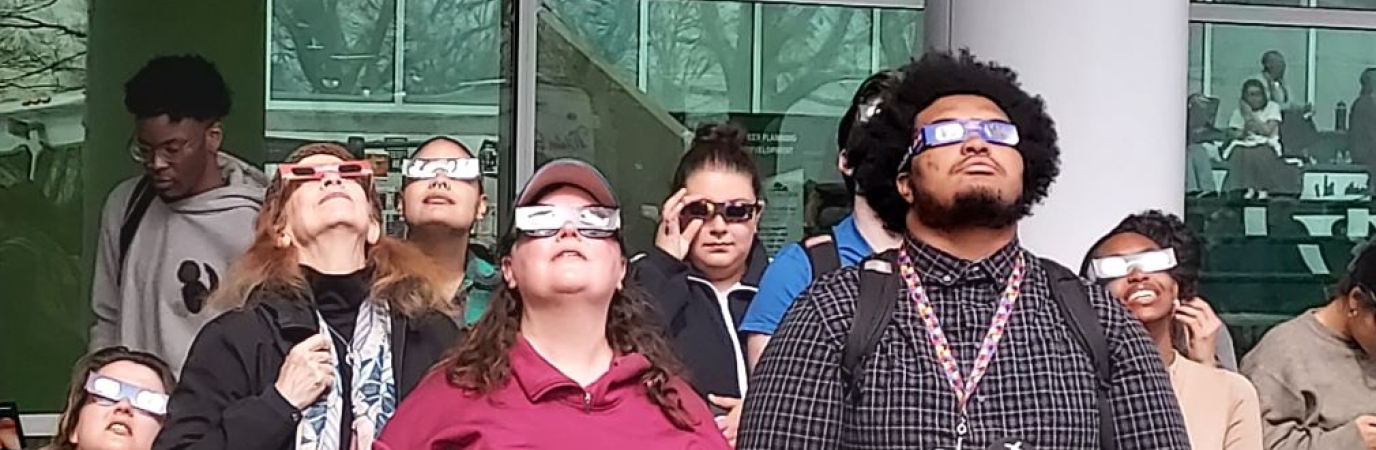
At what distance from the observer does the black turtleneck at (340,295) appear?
4.16 metres

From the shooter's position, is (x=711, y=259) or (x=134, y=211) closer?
(x=711, y=259)

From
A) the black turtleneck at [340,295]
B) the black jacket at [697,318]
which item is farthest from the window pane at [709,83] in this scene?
the black turtleneck at [340,295]

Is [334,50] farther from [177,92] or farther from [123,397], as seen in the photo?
[123,397]

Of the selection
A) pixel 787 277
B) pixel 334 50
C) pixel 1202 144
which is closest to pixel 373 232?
pixel 787 277

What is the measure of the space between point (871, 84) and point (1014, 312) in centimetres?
106

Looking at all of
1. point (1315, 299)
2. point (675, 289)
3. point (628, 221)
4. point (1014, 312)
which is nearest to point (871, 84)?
point (675, 289)

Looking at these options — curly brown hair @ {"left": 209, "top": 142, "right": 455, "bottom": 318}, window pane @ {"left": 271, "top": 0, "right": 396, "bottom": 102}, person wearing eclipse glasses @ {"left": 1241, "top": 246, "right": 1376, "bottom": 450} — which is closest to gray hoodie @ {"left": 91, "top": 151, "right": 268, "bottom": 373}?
window pane @ {"left": 271, "top": 0, "right": 396, "bottom": 102}

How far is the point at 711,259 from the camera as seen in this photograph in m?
5.09

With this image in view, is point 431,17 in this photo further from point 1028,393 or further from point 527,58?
point 1028,393

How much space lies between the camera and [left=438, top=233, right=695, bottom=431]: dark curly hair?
3.62 metres

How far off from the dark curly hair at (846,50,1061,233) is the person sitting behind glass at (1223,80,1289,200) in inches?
232

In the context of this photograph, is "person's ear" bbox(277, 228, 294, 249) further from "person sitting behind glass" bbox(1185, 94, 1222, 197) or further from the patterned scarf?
"person sitting behind glass" bbox(1185, 94, 1222, 197)

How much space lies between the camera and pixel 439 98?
27.2ft

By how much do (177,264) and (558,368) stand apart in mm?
3261
